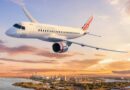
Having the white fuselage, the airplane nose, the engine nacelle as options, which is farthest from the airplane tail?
the airplane nose

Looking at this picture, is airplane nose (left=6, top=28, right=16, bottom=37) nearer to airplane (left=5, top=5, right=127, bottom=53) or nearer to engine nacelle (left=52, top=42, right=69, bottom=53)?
airplane (left=5, top=5, right=127, bottom=53)

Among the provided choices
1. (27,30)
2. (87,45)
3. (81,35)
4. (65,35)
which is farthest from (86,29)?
(27,30)

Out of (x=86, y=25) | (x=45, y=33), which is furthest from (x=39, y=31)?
(x=86, y=25)

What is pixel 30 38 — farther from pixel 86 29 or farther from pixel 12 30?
pixel 86 29

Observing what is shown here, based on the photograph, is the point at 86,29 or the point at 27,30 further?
the point at 86,29

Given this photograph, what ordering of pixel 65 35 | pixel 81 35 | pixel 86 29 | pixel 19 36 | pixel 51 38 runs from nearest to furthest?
pixel 19 36, pixel 51 38, pixel 65 35, pixel 81 35, pixel 86 29

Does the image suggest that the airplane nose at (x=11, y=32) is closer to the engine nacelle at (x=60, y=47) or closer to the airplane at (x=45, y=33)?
the airplane at (x=45, y=33)

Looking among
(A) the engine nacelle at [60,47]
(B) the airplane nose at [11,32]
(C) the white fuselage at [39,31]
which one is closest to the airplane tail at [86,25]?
(C) the white fuselage at [39,31]
